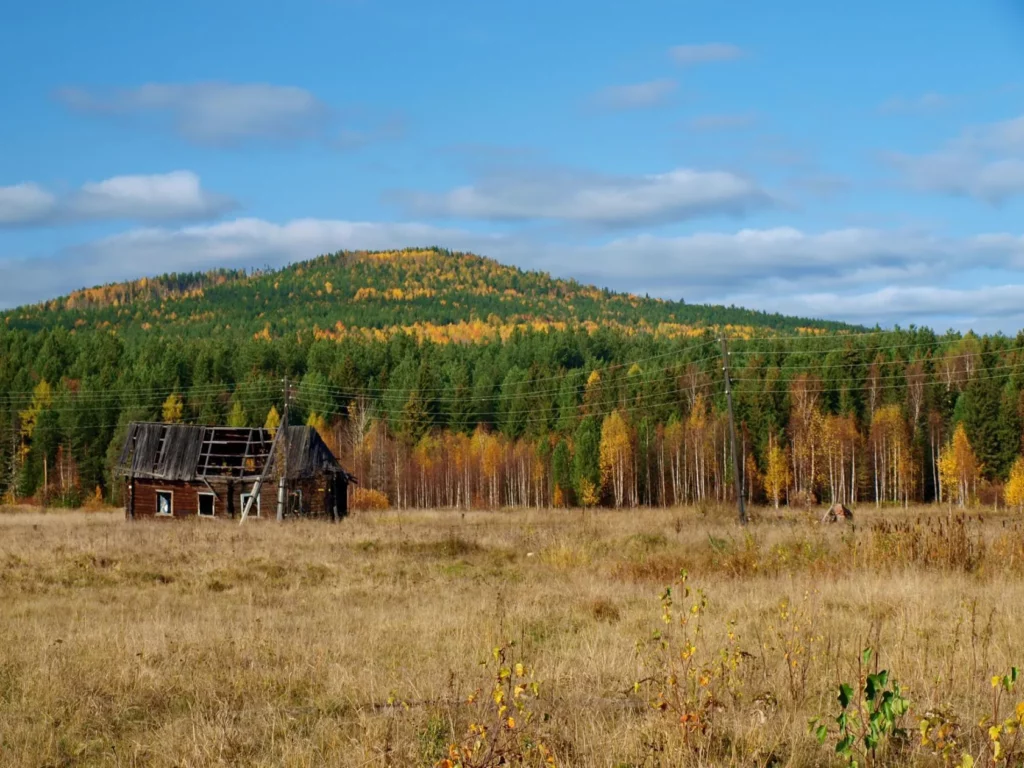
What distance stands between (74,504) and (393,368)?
3989 centimetres

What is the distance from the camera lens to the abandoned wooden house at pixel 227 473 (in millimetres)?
42625

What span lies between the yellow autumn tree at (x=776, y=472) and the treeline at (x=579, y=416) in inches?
6.0

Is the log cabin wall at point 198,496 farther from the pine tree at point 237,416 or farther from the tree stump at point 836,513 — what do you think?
the pine tree at point 237,416

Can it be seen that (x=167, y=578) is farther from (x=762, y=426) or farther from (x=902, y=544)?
(x=762, y=426)

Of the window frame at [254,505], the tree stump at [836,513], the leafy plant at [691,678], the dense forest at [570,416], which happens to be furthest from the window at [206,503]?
the leafy plant at [691,678]

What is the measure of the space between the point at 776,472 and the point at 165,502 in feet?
147

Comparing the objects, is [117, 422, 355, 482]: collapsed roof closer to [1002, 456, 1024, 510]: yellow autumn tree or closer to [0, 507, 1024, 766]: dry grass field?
[0, 507, 1024, 766]: dry grass field

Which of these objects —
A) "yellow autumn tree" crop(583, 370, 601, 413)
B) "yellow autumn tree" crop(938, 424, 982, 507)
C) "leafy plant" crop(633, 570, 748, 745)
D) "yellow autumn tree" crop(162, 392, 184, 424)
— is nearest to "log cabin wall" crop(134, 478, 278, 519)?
"leafy plant" crop(633, 570, 748, 745)

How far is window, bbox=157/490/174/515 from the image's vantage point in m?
44.1

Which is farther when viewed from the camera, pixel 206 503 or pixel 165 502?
pixel 165 502

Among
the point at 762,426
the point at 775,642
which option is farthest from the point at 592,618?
the point at 762,426

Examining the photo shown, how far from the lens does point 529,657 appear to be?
8312mm

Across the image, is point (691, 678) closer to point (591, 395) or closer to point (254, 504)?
point (254, 504)

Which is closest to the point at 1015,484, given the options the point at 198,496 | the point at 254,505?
the point at 254,505
